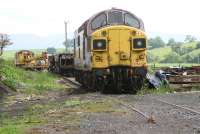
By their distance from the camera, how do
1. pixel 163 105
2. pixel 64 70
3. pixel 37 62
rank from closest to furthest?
1. pixel 163 105
2. pixel 64 70
3. pixel 37 62

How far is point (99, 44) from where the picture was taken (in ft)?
84.0

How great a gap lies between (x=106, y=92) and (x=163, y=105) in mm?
8925

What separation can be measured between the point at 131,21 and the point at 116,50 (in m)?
1.63

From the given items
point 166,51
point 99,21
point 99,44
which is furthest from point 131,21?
point 166,51

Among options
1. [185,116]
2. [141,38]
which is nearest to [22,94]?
[141,38]

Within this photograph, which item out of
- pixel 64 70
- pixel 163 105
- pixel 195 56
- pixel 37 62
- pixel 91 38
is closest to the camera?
pixel 163 105

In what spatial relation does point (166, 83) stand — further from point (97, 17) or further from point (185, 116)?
point (185, 116)

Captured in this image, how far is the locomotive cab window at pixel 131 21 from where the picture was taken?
26.5 metres

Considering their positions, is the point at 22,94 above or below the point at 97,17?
below

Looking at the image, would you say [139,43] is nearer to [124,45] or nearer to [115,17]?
[124,45]

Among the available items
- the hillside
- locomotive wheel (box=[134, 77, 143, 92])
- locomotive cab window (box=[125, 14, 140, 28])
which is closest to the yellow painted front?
locomotive cab window (box=[125, 14, 140, 28])

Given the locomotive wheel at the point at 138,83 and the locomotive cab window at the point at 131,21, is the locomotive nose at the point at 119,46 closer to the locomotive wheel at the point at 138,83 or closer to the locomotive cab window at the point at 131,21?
the locomotive cab window at the point at 131,21

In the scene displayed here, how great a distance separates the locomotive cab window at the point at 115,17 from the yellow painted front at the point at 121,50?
58 cm

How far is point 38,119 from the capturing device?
50.7 ft
